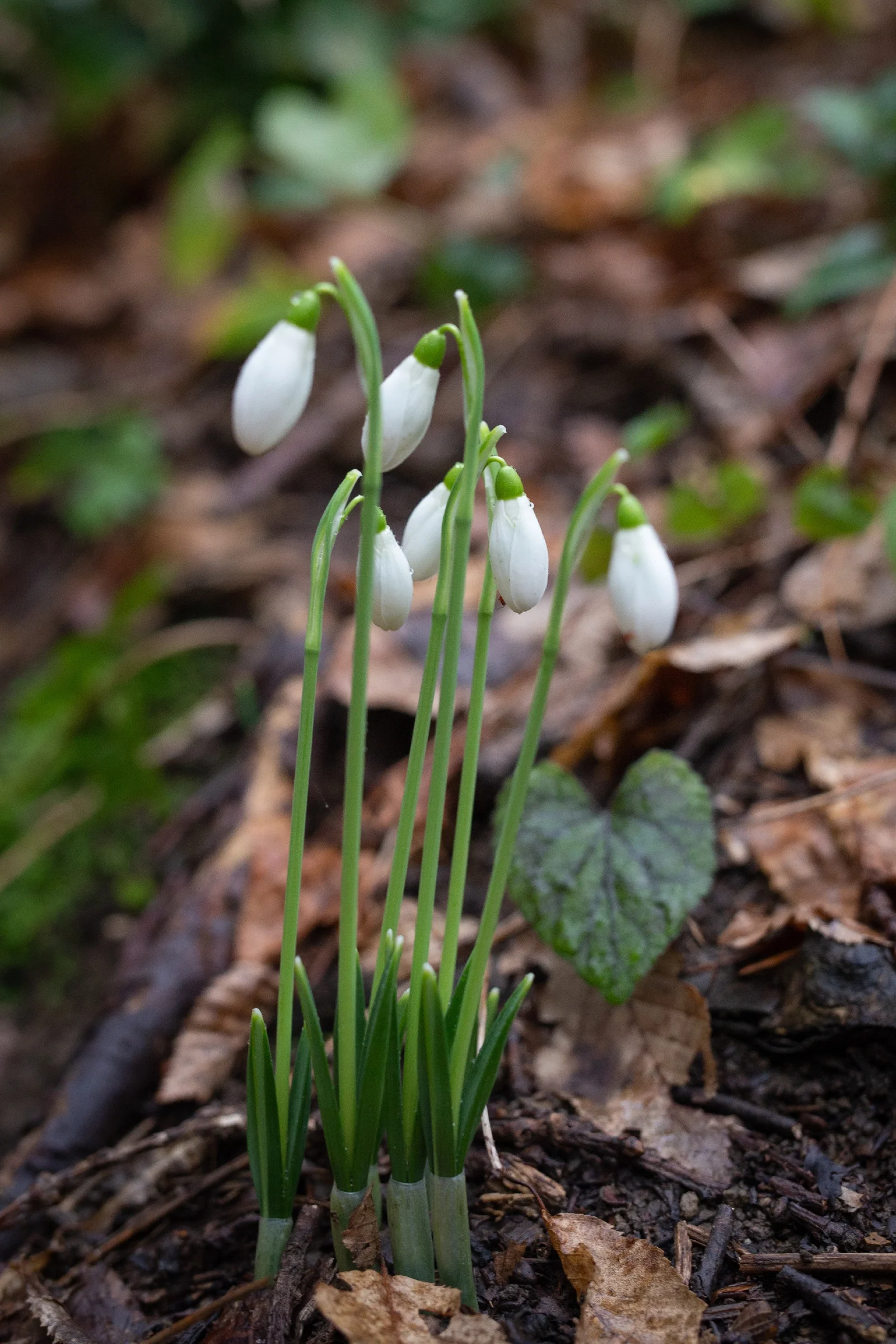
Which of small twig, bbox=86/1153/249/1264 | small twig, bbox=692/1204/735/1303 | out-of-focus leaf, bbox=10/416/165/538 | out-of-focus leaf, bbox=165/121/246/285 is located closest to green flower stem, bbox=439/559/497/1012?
small twig, bbox=692/1204/735/1303

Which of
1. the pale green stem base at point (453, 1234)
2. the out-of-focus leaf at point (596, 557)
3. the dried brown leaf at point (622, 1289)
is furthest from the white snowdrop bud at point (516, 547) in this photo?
the out-of-focus leaf at point (596, 557)

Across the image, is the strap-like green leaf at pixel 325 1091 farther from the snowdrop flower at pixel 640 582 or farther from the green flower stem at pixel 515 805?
the snowdrop flower at pixel 640 582

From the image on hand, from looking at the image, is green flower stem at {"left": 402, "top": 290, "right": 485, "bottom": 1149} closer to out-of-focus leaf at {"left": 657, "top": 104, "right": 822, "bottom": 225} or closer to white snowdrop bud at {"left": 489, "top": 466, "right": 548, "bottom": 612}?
white snowdrop bud at {"left": 489, "top": 466, "right": 548, "bottom": 612}

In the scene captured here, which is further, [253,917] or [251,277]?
[251,277]

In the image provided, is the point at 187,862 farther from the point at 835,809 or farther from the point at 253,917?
the point at 835,809

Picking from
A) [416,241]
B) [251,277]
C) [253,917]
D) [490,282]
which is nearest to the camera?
[253,917]

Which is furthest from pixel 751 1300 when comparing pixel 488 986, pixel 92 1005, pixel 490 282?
pixel 490 282

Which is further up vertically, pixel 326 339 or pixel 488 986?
pixel 326 339
